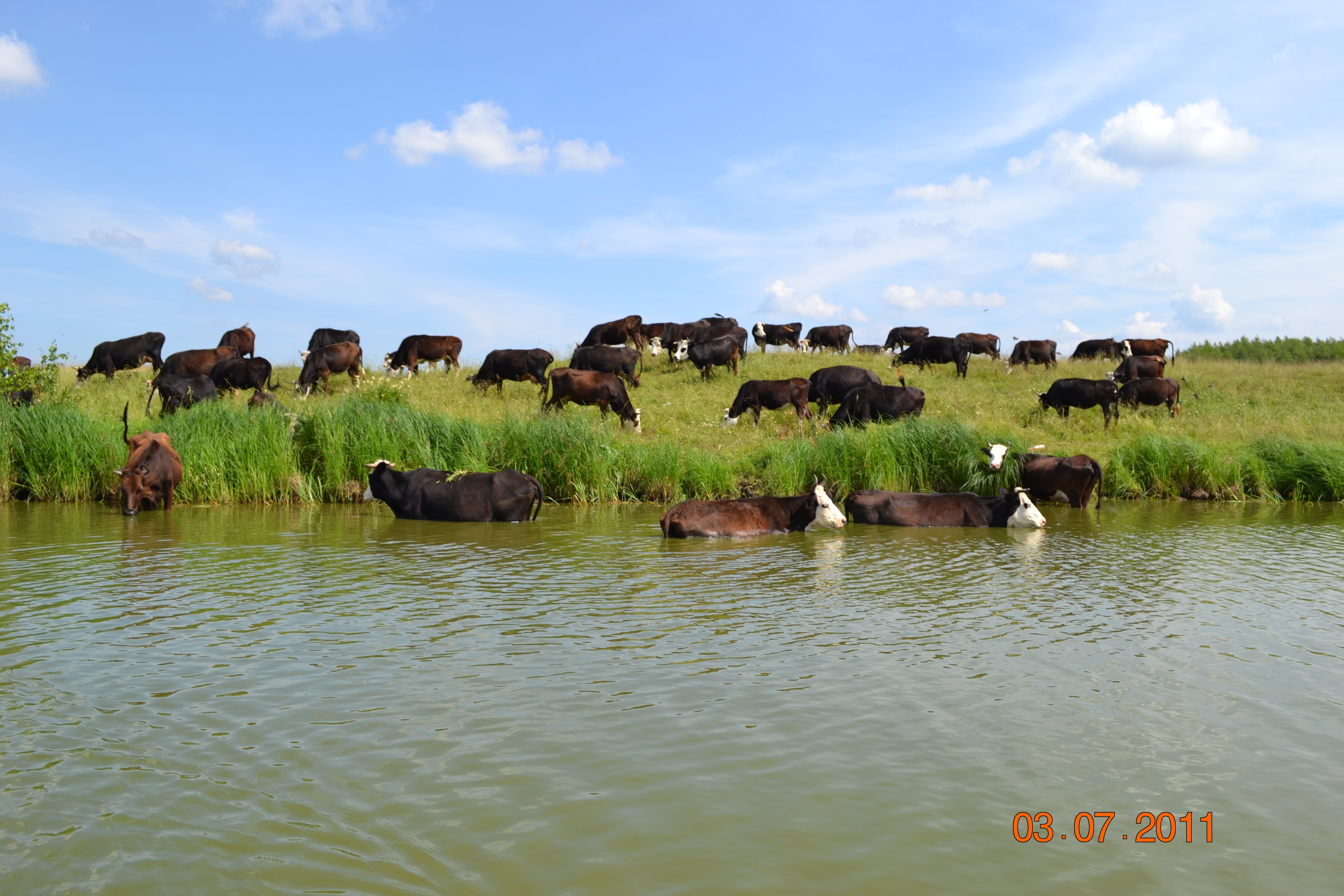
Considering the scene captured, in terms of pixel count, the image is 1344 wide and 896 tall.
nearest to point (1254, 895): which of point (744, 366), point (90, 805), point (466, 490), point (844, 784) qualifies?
point (844, 784)

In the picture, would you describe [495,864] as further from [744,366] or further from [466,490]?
[744,366]

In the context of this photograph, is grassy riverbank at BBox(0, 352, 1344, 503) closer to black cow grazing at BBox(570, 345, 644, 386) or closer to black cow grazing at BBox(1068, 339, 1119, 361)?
black cow grazing at BBox(570, 345, 644, 386)

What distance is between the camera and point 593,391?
78.7 feet

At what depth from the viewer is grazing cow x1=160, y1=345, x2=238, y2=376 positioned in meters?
28.8

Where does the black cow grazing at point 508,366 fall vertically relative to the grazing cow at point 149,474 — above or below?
above

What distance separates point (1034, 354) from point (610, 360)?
56.2 ft

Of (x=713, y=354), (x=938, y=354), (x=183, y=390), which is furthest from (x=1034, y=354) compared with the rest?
(x=183, y=390)

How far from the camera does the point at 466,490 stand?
47.8 ft

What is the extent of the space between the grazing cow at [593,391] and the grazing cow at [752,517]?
10.6 meters

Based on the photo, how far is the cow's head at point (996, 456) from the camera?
1717cm

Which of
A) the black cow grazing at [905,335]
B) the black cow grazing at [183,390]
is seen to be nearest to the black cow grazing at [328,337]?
the black cow grazing at [183,390]

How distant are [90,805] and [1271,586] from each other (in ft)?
31.8

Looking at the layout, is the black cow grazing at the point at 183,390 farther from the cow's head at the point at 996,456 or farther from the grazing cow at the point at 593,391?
the cow's head at the point at 996,456
